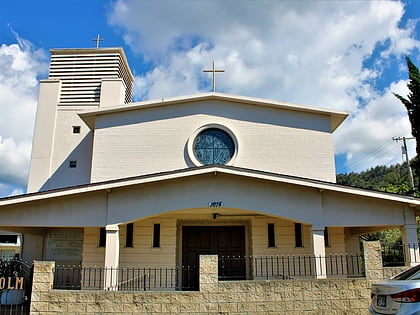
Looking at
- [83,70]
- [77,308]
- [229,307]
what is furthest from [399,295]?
[83,70]

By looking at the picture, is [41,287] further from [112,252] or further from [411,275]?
[411,275]

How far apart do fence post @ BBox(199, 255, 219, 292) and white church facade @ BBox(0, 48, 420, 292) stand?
312 centimetres

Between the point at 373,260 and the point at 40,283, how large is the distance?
7.27 metres

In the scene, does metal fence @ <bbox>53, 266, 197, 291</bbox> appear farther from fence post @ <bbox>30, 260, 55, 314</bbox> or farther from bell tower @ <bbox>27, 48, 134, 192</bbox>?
bell tower @ <bbox>27, 48, 134, 192</bbox>

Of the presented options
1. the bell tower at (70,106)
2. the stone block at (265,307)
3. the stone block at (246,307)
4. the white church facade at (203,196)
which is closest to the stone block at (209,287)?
the stone block at (246,307)

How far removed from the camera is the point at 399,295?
5.93 metres

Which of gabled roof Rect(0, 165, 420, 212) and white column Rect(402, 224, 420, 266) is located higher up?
gabled roof Rect(0, 165, 420, 212)

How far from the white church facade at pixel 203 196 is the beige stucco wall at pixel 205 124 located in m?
0.04

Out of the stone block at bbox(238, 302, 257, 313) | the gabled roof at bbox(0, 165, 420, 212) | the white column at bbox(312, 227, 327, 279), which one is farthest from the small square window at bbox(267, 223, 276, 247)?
the stone block at bbox(238, 302, 257, 313)

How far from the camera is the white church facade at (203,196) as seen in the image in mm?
11844

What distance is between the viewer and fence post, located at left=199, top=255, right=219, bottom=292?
8742 mm

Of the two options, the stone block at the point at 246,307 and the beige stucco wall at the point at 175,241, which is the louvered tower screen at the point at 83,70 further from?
the stone block at the point at 246,307

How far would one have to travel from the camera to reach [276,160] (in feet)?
48.5

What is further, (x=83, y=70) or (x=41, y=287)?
(x=83, y=70)
